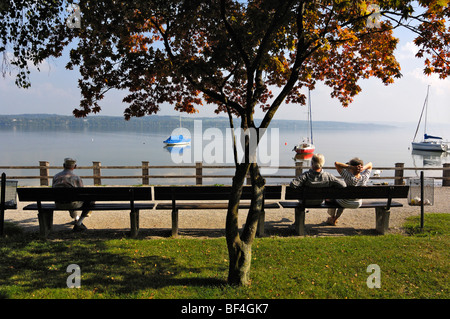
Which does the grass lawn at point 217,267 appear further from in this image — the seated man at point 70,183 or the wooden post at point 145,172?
the wooden post at point 145,172

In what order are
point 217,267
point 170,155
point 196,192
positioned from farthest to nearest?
1. point 170,155
2. point 196,192
3. point 217,267

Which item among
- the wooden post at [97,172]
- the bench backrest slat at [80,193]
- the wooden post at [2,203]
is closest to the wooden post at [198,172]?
the wooden post at [97,172]

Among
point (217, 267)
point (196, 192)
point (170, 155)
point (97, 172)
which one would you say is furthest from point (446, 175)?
point (170, 155)

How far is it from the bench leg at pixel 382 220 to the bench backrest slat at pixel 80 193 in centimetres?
447

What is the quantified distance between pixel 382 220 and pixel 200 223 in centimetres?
367

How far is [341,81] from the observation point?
24.8 feet

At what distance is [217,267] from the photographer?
4738mm

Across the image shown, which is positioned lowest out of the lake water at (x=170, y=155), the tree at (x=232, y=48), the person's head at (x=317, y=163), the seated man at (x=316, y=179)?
the lake water at (x=170, y=155)

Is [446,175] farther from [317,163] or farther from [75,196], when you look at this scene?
[75,196]

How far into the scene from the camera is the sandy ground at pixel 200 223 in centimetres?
658

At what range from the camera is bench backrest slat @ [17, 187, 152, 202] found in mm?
6094

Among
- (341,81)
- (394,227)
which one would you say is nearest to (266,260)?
(394,227)
